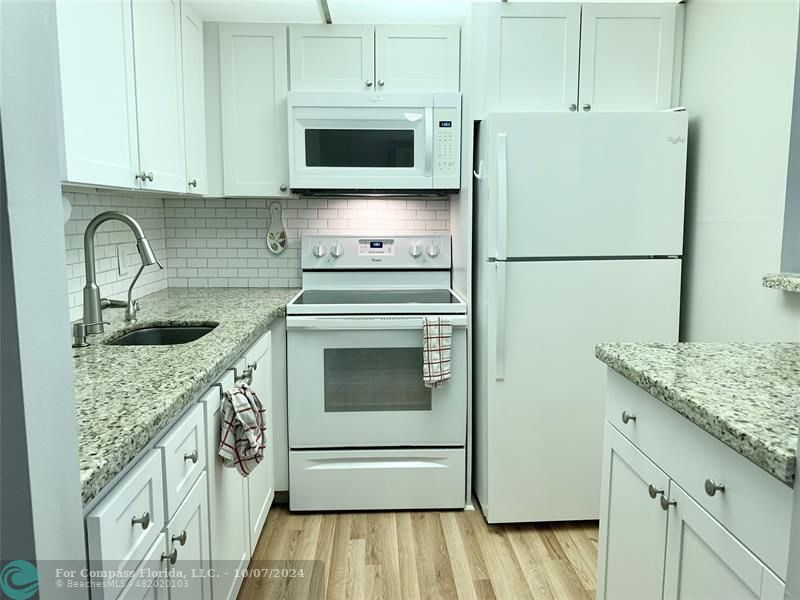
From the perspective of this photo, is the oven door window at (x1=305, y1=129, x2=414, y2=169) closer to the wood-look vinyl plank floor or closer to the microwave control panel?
the microwave control panel

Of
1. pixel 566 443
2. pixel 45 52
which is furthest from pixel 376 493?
pixel 45 52

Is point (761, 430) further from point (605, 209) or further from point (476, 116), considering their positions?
point (476, 116)

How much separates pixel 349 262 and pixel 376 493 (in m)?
1.16

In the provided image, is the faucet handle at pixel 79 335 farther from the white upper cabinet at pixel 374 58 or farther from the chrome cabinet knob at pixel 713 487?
the chrome cabinet knob at pixel 713 487

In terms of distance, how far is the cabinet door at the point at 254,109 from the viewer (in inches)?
109

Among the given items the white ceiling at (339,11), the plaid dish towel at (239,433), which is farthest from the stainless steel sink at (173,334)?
the white ceiling at (339,11)

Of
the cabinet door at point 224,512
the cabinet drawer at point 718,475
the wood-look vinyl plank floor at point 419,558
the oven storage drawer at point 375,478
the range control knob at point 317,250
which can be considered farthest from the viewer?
the range control knob at point 317,250

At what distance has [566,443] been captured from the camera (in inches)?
98.3

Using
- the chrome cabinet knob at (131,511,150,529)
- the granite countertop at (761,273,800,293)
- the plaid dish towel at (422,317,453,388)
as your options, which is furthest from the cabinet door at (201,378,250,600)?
the granite countertop at (761,273,800,293)

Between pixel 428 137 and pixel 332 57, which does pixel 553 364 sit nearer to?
pixel 428 137

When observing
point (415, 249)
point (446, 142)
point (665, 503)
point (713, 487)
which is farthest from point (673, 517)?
point (415, 249)

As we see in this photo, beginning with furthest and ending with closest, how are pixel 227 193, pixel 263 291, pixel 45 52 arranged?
pixel 263 291
pixel 227 193
pixel 45 52

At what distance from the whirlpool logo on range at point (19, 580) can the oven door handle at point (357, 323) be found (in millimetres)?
1911

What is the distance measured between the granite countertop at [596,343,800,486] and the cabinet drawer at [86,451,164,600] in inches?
40.1
